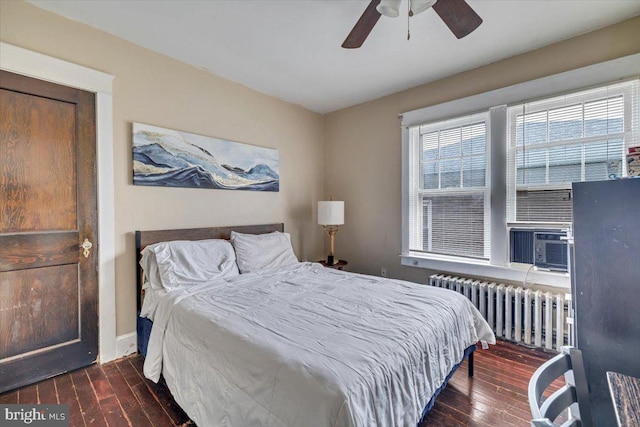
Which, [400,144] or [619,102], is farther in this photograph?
[400,144]

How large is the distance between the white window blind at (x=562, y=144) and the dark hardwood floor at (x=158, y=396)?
1374 millimetres

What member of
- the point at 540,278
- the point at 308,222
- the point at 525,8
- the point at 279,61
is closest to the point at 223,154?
the point at 279,61

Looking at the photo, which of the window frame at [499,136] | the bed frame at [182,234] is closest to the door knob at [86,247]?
the bed frame at [182,234]

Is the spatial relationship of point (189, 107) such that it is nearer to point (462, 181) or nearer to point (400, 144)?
point (400, 144)

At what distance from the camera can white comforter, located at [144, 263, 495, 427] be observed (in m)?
1.14

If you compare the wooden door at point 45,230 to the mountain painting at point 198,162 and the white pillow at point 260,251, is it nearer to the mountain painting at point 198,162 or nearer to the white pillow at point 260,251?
the mountain painting at point 198,162

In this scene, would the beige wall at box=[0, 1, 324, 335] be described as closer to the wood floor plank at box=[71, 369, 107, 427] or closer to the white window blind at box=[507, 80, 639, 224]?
the wood floor plank at box=[71, 369, 107, 427]

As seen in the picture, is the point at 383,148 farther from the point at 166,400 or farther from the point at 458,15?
the point at 166,400

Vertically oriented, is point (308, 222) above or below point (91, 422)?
above

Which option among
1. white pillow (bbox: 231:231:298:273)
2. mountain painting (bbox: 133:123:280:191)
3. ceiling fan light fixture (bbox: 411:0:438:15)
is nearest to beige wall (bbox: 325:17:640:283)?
mountain painting (bbox: 133:123:280:191)

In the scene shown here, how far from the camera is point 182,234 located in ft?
8.91

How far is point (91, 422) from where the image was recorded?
1.66 metres

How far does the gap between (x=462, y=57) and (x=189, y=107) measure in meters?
2.68

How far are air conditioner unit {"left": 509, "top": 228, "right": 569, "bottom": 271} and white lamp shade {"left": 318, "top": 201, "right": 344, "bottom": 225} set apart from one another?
181 centimetres
